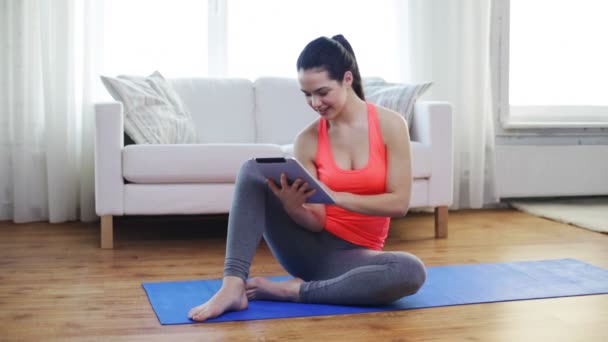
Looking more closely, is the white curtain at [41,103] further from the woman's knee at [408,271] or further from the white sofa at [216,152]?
the woman's knee at [408,271]

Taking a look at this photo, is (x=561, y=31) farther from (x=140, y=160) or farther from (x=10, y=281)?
(x=10, y=281)

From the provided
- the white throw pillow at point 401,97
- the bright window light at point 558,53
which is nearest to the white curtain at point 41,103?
the white throw pillow at point 401,97

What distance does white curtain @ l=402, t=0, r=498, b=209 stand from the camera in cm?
466

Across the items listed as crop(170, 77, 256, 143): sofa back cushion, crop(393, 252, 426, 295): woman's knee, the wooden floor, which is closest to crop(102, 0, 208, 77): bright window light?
crop(170, 77, 256, 143): sofa back cushion

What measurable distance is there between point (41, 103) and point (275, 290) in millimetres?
2401

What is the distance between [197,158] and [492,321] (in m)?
1.64

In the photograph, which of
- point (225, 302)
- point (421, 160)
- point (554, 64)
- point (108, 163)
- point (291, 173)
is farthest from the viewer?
point (554, 64)

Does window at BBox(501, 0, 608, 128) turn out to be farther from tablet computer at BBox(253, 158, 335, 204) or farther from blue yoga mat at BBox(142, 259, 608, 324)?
tablet computer at BBox(253, 158, 335, 204)

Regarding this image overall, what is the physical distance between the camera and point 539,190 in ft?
16.4

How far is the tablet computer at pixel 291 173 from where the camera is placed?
2059 mm

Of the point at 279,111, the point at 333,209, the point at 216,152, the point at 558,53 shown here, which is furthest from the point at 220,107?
the point at 558,53

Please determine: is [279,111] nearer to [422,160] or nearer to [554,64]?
[422,160]

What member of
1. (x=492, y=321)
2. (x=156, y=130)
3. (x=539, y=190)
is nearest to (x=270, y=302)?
(x=492, y=321)

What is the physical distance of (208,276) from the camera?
9.32 ft
